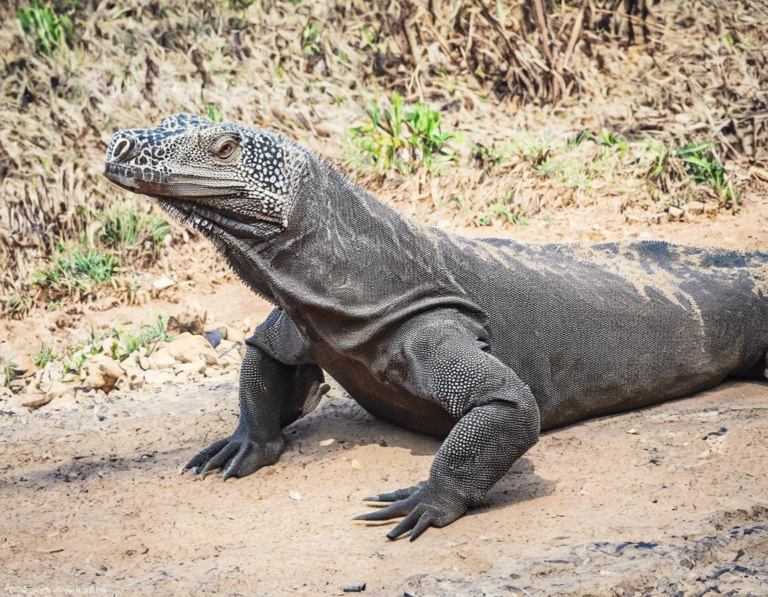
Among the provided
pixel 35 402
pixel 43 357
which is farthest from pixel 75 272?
pixel 35 402

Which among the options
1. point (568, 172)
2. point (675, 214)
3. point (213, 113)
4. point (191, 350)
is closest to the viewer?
point (191, 350)

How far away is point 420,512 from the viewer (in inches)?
180

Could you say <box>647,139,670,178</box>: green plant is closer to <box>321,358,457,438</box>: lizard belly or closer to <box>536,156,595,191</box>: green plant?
<box>536,156,595,191</box>: green plant

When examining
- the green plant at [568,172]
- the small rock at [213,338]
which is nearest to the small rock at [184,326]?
the small rock at [213,338]

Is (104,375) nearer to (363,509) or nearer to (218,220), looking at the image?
(218,220)

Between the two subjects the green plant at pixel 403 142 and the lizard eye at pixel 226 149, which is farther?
the green plant at pixel 403 142

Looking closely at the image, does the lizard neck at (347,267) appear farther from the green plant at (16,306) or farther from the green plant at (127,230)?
the green plant at (127,230)

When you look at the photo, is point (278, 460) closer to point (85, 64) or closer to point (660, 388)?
point (660, 388)

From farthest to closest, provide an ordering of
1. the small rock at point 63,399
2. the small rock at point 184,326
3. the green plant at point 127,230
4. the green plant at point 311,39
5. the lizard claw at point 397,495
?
the green plant at point 311,39, the green plant at point 127,230, the small rock at point 184,326, the small rock at point 63,399, the lizard claw at point 397,495

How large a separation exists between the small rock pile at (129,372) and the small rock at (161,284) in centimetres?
131

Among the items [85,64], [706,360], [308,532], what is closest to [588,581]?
[308,532]

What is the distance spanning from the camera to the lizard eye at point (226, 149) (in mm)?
4773

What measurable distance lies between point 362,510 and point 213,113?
729 cm

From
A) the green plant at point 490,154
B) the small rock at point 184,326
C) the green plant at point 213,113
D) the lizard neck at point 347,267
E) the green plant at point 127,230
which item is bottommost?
the small rock at point 184,326
